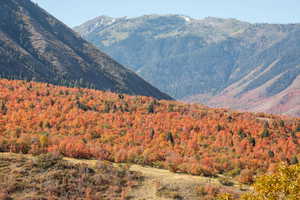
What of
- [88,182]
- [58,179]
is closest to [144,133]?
[88,182]

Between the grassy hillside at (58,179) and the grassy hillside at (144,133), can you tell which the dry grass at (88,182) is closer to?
the grassy hillside at (58,179)

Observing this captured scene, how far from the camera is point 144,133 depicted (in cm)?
6650

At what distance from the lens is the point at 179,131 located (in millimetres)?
69625

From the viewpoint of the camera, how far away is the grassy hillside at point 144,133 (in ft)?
172

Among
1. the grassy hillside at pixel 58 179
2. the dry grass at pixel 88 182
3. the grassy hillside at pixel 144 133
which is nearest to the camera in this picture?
the grassy hillside at pixel 58 179

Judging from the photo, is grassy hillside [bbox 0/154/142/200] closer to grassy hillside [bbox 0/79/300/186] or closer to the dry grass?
the dry grass

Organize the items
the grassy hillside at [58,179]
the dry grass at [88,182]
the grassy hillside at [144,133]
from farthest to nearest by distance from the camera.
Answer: the grassy hillside at [144,133] → the dry grass at [88,182] → the grassy hillside at [58,179]

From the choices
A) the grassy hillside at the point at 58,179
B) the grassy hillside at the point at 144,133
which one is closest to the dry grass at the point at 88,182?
the grassy hillside at the point at 58,179

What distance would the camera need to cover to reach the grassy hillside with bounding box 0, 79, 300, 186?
52.4 meters

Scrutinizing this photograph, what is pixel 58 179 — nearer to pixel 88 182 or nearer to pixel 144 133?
pixel 88 182

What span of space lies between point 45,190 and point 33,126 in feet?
84.1

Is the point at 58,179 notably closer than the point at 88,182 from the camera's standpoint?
Yes

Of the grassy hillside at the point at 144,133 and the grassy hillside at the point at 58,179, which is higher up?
the grassy hillside at the point at 144,133

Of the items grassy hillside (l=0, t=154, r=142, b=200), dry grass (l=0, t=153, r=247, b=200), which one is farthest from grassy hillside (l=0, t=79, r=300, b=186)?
grassy hillside (l=0, t=154, r=142, b=200)
